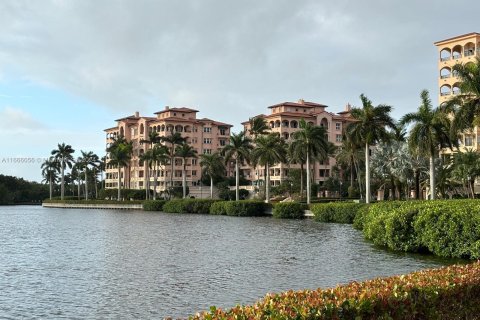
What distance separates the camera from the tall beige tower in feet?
292

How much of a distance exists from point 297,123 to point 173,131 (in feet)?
114

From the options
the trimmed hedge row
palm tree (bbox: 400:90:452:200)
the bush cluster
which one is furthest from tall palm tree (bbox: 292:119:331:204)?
the trimmed hedge row

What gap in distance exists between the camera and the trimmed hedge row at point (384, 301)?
Answer: 25.0 feet

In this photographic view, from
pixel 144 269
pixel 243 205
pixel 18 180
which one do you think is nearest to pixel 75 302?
pixel 144 269

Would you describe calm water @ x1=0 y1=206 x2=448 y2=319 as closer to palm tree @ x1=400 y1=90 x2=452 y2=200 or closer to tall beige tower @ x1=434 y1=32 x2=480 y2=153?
palm tree @ x1=400 y1=90 x2=452 y2=200

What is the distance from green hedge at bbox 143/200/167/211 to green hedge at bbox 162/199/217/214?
228 inches

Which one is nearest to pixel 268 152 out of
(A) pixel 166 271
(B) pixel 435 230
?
(B) pixel 435 230

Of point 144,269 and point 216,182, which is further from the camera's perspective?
point 216,182

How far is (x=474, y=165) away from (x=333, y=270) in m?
49.1

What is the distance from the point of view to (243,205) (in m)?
85.1

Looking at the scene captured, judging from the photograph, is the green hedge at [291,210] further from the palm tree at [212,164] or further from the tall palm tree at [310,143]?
the palm tree at [212,164]

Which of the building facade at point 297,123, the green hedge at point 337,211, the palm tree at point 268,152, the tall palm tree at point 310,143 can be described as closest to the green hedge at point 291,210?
the tall palm tree at point 310,143

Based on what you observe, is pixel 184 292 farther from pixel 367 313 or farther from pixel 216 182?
pixel 216 182

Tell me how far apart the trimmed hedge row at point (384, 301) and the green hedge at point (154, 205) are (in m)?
100
